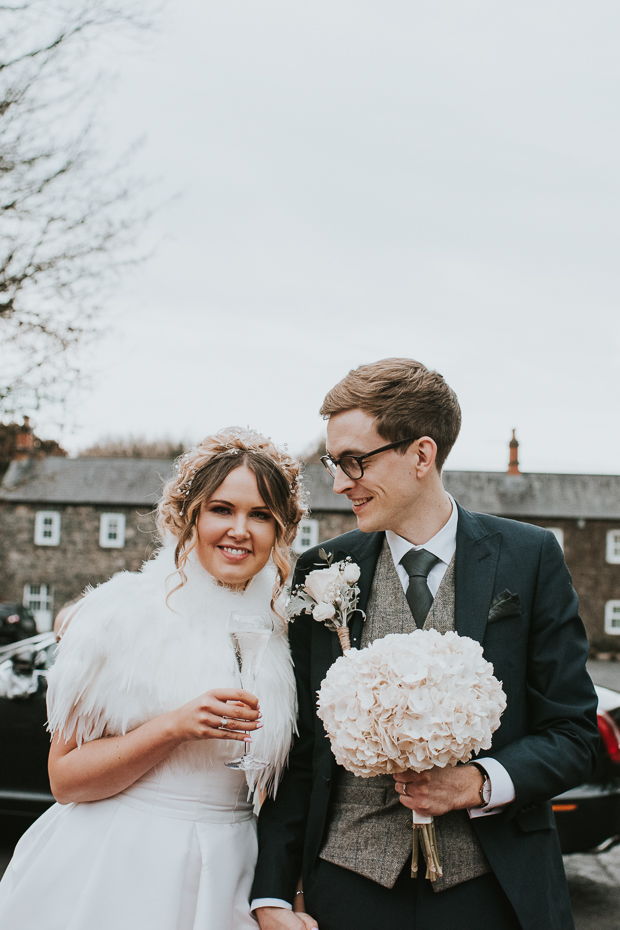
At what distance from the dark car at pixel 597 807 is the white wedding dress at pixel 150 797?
3.03 metres

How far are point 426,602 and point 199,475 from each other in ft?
3.14

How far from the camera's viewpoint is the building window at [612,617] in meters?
28.7

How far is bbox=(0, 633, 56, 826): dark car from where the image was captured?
5270mm

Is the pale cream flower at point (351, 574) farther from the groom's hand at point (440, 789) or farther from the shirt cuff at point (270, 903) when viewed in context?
the shirt cuff at point (270, 903)

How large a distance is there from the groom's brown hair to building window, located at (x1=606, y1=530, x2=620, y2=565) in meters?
29.3

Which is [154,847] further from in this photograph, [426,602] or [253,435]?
[253,435]

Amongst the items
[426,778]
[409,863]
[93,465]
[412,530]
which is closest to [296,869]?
[409,863]

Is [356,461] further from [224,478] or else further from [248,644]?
[248,644]

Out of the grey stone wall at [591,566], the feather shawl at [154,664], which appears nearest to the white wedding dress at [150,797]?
the feather shawl at [154,664]

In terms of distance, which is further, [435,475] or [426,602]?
[435,475]

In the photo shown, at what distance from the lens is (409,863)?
6.93 ft

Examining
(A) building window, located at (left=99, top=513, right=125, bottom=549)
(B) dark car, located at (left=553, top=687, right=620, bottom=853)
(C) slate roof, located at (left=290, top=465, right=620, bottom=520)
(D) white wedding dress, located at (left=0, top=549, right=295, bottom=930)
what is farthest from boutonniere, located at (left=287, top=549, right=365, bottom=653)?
→ (A) building window, located at (left=99, top=513, right=125, bottom=549)

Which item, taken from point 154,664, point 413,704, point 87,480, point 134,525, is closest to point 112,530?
point 134,525

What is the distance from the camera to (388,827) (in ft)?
7.11
